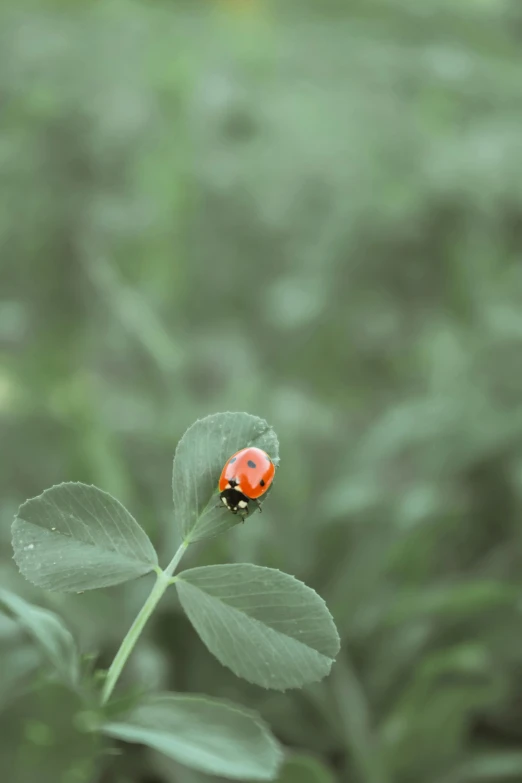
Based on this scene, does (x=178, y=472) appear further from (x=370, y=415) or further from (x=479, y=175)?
(x=479, y=175)

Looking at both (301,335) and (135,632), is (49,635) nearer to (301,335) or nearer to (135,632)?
(135,632)

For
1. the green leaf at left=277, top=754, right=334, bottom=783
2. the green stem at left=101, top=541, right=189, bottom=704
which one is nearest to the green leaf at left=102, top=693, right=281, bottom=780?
the green stem at left=101, top=541, right=189, bottom=704

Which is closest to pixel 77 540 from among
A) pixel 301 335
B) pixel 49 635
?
pixel 49 635

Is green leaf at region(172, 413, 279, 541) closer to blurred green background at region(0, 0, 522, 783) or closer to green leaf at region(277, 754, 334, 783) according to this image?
blurred green background at region(0, 0, 522, 783)

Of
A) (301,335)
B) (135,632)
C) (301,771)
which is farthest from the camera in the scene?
(301,335)

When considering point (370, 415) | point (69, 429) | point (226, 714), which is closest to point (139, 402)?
point (69, 429)

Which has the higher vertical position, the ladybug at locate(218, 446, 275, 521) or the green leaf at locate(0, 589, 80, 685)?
the ladybug at locate(218, 446, 275, 521)
